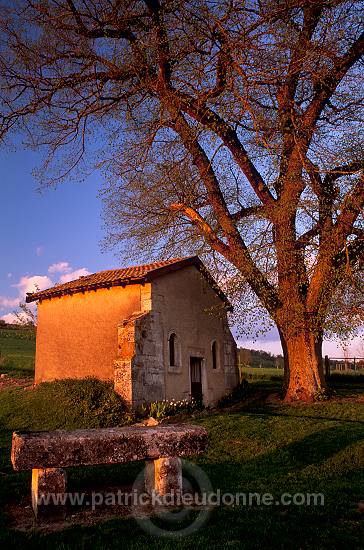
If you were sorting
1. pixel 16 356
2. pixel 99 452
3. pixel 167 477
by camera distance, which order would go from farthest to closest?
pixel 16 356
pixel 167 477
pixel 99 452

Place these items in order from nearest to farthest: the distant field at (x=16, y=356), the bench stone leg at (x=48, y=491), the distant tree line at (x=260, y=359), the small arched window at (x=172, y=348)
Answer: the bench stone leg at (x=48, y=491) < the small arched window at (x=172, y=348) < the distant field at (x=16, y=356) < the distant tree line at (x=260, y=359)

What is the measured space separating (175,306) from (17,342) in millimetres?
28592

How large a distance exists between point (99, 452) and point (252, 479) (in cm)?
278

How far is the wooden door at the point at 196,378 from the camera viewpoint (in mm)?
18953

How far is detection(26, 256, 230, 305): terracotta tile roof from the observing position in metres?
16.8

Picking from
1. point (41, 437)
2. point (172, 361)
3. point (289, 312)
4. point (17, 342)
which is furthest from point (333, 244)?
point (17, 342)

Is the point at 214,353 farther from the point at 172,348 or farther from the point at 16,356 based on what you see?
the point at 16,356

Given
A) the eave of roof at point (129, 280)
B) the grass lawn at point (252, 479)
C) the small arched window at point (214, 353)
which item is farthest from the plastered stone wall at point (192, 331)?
the grass lawn at point (252, 479)

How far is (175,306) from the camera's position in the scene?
59.3 feet

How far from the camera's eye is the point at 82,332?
59.1 ft

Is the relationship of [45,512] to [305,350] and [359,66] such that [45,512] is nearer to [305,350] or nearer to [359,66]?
[305,350]

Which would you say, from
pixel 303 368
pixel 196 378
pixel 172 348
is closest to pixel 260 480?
pixel 303 368

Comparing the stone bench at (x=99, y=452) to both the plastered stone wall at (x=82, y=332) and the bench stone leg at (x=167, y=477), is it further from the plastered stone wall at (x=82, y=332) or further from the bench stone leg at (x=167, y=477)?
the plastered stone wall at (x=82, y=332)

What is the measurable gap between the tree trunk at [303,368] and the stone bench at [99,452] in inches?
415
